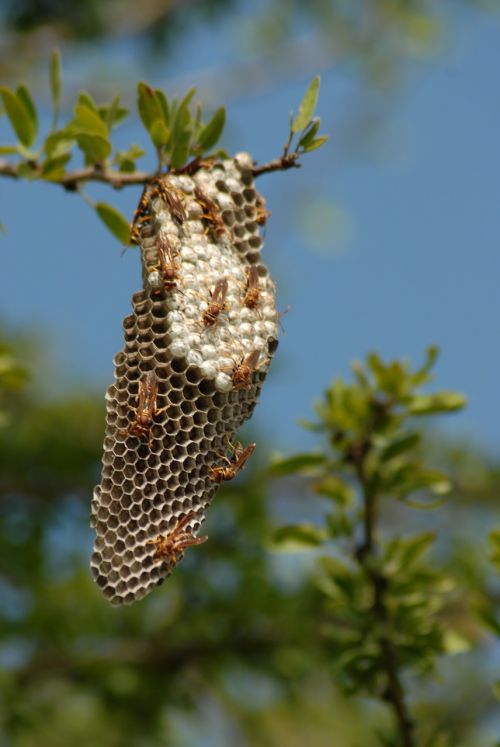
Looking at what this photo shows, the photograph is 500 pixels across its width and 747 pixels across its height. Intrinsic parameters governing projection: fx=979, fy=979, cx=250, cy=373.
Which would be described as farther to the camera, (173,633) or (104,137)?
(173,633)

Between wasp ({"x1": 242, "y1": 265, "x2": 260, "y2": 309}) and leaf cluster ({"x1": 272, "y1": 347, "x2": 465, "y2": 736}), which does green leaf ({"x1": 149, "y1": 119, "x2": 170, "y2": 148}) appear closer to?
wasp ({"x1": 242, "y1": 265, "x2": 260, "y2": 309})

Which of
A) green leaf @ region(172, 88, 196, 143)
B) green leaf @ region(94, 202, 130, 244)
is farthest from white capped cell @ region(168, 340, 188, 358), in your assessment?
green leaf @ region(172, 88, 196, 143)

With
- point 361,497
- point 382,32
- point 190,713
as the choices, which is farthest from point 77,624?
point 382,32

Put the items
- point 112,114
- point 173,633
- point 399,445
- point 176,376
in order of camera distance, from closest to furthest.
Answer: point 176,376 → point 112,114 → point 399,445 → point 173,633

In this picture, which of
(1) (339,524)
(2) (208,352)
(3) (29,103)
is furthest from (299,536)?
(3) (29,103)

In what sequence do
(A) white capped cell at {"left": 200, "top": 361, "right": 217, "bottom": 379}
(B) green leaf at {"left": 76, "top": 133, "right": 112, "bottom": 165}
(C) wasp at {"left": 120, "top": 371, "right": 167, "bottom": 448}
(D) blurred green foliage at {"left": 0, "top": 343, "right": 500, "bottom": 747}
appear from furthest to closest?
(D) blurred green foliage at {"left": 0, "top": 343, "right": 500, "bottom": 747}
(B) green leaf at {"left": 76, "top": 133, "right": 112, "bottom": 165}
(A) white capped cell at {"left": 200, "top": 361, "right": 217, "bottom": 379}
(C) wasp at {"left": 120, "top": 371, "right": 167, "bottom": 448}

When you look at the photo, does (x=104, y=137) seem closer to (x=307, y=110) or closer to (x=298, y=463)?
(x=307, y=110)
